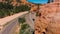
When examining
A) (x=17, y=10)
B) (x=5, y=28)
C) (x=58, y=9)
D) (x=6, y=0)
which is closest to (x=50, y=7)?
(x=58, y=9)

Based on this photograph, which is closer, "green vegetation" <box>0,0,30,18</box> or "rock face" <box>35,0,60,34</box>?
"rock face" <box>35,0,60,34</box>

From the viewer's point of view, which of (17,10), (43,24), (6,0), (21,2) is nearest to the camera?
(43,24)

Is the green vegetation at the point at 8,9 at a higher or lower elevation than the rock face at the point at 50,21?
lower

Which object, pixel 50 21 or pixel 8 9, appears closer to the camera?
pixel 50 21

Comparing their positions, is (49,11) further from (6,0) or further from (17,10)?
(6,0)

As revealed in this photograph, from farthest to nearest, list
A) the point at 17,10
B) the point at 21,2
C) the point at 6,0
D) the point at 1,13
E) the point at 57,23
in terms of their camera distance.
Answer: the point at 21,2, the point at 6,0, the point at 17,10, the point at 1,13, the point at 57,23

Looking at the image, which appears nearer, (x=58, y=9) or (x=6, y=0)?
(x=58, y=9)

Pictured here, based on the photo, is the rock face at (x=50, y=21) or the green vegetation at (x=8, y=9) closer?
the rock face at (x=50, y=21)

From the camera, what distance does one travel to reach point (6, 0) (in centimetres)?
7088

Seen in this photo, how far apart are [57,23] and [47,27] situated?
0.65 meters

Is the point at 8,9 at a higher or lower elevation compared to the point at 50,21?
lower

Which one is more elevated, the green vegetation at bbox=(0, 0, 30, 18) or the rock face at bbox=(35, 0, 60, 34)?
the rock face at bbox=(35, 0, 60, 34)

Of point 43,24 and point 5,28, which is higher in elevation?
point 43,24

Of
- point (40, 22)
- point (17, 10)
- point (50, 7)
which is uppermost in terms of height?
point (50, 7)
